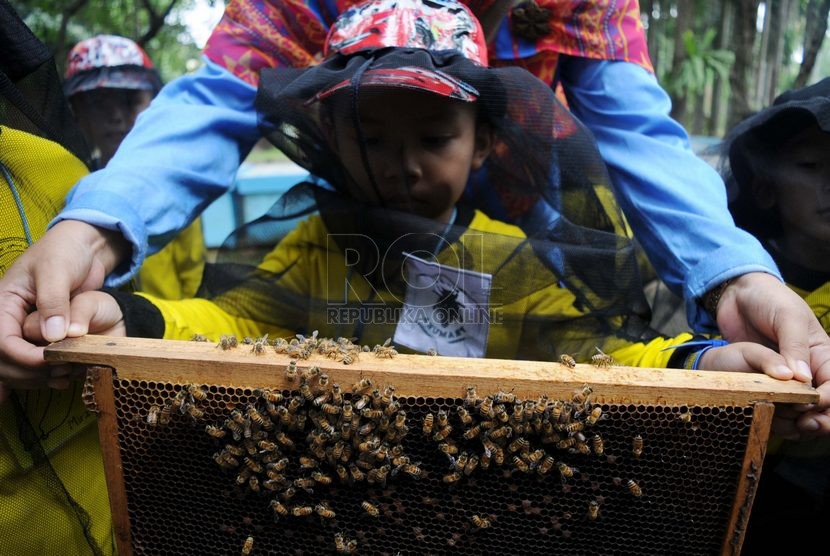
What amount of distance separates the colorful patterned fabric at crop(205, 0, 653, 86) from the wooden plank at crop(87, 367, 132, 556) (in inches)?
51.1

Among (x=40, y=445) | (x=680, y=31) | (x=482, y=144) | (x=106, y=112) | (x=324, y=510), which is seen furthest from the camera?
(x=680, y=31)

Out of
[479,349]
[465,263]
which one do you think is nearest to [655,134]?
[465,263]

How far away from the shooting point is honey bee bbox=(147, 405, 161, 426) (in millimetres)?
1441

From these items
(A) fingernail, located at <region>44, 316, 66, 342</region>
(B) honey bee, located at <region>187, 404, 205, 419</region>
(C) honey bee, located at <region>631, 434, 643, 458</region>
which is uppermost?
(A) fingernail, located at <region>44, 316, 66, 342</region>

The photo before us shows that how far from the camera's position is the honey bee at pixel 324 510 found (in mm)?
1463

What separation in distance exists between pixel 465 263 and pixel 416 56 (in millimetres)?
669

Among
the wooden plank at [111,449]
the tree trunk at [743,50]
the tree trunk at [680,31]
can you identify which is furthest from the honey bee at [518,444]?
the tree trunk at [680,31]

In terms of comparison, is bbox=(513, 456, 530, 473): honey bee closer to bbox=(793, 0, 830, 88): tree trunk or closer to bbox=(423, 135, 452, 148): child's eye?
bbox=(423, 135, 452, 148): child's eye

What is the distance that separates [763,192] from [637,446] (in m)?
1.49

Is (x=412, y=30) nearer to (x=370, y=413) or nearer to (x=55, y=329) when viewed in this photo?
(x=370, y=413)

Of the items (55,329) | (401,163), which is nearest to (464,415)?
(401,163)

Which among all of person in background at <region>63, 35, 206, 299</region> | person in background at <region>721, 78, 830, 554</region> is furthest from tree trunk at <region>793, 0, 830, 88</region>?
person in background at <region>63, 35, 206, 299</region>

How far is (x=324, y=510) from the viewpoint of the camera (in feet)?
4.80

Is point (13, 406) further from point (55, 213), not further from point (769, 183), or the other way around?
point (769, 183)
